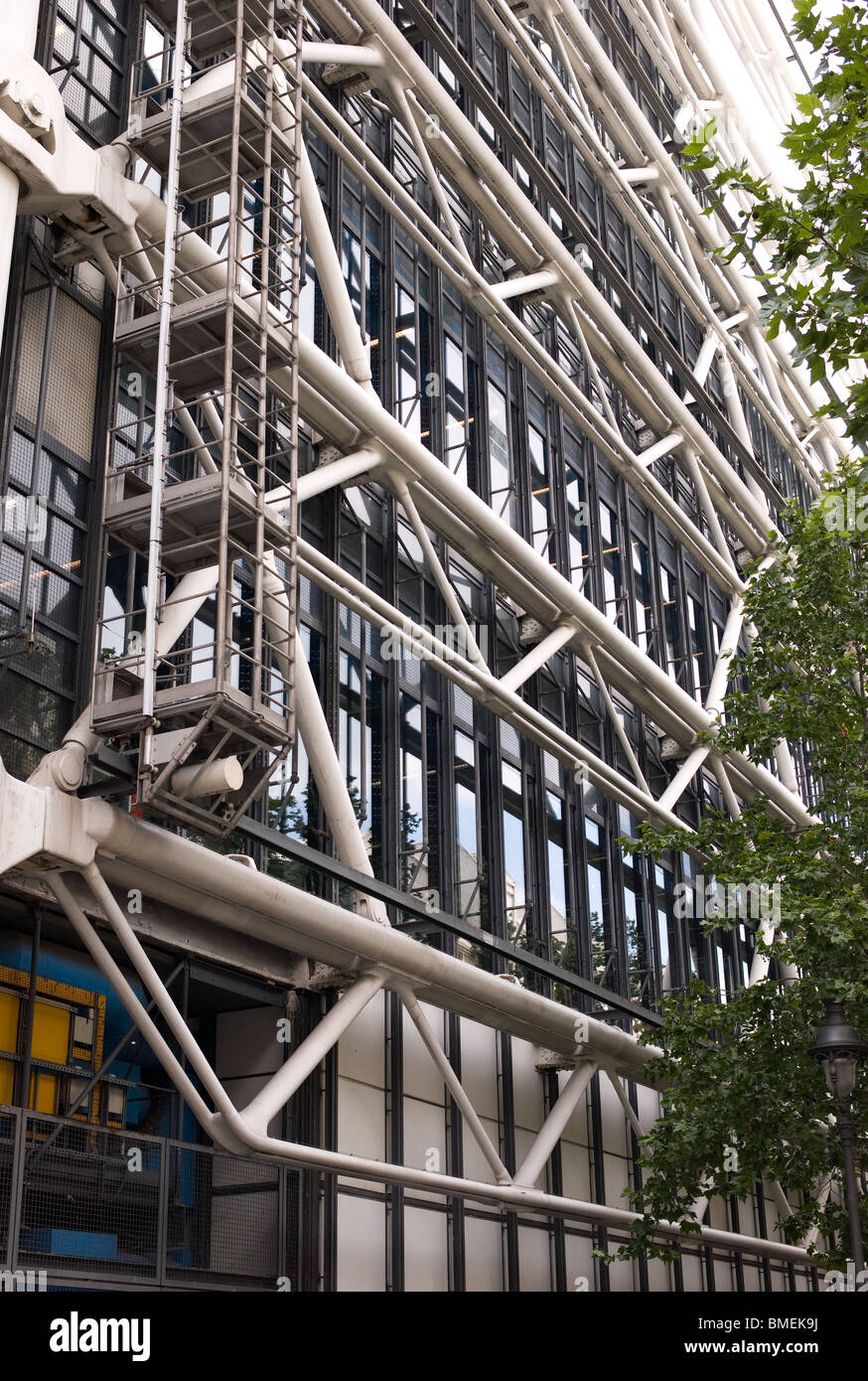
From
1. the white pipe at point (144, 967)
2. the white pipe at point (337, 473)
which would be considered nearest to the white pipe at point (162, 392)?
the white pipe at point (144, 967)

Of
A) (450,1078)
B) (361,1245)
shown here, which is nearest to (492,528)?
(450,1078)

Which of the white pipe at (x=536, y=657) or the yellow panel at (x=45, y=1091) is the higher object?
the white pipe at (x=536, y=657)

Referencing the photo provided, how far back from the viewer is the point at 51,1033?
15.8 metres

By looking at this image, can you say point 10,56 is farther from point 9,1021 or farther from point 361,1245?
point 361,1245

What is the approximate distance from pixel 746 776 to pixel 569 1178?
32.7 feet

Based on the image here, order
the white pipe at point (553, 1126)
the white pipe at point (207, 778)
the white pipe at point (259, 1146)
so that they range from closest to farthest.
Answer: the white pipe at point (259, 1146) → the white pipe at point (207, 778) → the white pipe at point (553, 1126)

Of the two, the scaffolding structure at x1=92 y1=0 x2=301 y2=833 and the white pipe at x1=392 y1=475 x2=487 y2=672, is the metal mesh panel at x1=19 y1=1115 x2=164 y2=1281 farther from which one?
the white pipe at x1=392 y1=475 x2=487 y2=672

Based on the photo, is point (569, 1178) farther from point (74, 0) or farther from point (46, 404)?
point (74, 0)

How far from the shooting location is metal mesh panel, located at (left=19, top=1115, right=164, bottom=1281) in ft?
46.9

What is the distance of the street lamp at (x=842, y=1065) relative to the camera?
53.3 feet

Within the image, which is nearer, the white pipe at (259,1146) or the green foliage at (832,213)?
the green foliage at (832,213)

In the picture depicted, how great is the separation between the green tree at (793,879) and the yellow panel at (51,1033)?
320 inches

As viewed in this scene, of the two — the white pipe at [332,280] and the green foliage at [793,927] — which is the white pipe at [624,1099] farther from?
the white pipe at [332,280]

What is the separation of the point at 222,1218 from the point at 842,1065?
6.96 metres
